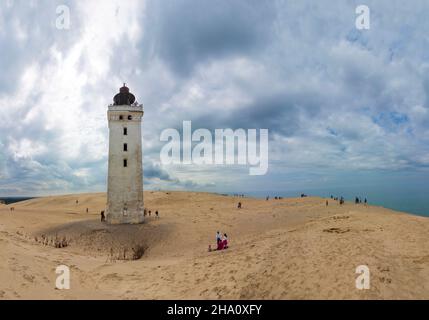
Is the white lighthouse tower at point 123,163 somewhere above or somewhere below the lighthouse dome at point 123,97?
below

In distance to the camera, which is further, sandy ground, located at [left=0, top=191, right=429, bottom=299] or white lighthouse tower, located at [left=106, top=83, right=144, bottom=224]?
white lighthouse tower, located at [left=106, top=83, right=144, bottom=224]

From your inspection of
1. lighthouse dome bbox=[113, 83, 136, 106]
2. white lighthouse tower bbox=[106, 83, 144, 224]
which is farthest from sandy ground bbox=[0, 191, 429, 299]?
lighthouse dome bbox=[113, 83, 136, 106]

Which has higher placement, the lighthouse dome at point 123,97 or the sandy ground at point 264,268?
the lighthouse dome at point 123,97

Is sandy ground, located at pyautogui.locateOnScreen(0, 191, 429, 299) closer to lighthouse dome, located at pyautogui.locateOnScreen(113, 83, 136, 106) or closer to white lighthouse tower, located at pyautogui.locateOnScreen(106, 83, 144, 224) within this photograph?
white lighthouse tower, located at pyautogui.locateOnScreen(106, 83, 144, 224)

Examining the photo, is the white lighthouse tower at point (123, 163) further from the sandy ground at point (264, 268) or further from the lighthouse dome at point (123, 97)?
the sandy ground at point (264, 268)

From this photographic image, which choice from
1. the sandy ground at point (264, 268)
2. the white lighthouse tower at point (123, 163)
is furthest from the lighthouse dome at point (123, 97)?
the sandy ground at point (264, 268)

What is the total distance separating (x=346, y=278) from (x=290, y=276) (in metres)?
1.90

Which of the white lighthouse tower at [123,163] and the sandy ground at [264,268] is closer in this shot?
the sandy ground at [264,268]

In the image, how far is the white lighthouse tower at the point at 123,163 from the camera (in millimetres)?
29969

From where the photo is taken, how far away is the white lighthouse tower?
30.0 meters

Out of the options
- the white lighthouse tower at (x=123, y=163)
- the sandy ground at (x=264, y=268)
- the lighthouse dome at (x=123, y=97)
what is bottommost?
the sandy ground at (x=264, y=268)

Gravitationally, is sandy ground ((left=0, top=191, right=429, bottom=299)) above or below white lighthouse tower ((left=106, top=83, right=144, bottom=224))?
below

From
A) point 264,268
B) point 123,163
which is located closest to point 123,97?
point 123,163
